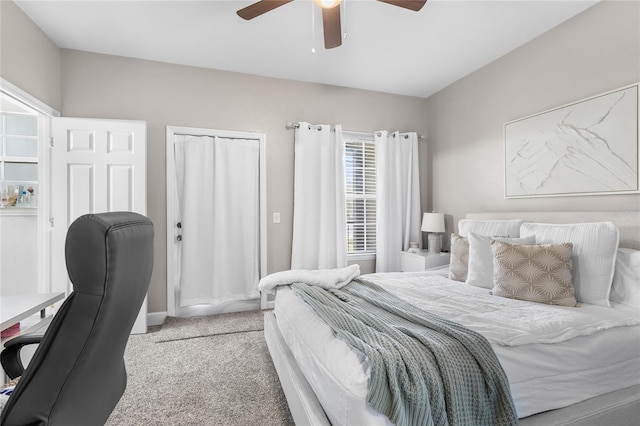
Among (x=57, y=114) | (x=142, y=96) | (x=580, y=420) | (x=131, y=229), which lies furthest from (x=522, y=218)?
(x=57, y=114)

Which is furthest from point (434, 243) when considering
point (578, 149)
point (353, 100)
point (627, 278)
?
point (353, 100)

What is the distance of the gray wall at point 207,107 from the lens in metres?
2.99

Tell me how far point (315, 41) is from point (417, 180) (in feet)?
7.22

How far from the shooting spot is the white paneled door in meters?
2.73

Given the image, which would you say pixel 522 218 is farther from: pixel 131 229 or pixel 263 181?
pixel 131 229

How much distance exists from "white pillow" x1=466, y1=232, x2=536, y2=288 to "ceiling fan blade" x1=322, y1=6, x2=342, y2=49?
1.90 metres

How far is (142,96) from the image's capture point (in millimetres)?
3119

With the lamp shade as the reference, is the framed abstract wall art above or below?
above

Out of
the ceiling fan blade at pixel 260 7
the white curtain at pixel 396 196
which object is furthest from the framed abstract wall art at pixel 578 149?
the ceiling fan blade at pixel 260 7

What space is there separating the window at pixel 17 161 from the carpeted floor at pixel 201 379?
6.03 ft

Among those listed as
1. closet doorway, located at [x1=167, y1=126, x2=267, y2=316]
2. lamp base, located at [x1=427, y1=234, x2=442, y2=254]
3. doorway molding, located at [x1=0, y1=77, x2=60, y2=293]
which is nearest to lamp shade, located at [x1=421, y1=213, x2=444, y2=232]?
lamp base, located at [x1=427, y1=234, x2=442, y2=254]

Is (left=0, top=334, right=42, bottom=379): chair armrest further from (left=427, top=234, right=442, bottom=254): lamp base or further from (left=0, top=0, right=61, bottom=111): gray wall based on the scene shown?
(left=427, top=234, right=442, bottom=254): lamp base

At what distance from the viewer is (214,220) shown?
3.34 metres

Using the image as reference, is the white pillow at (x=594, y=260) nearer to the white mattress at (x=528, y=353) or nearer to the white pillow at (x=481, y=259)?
the white mattress at (x=528, y=353)
